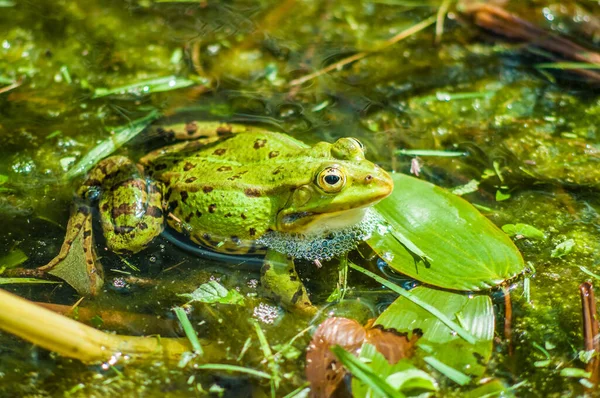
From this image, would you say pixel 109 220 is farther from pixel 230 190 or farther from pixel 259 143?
pixel 259 143

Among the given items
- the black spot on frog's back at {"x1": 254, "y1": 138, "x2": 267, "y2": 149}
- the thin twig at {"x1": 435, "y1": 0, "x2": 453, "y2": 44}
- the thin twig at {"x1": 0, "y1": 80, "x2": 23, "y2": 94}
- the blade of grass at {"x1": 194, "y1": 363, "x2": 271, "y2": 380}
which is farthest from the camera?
the thin twig at {"x1": 435, "y1": 0, "x2": 453, "y2": 44}

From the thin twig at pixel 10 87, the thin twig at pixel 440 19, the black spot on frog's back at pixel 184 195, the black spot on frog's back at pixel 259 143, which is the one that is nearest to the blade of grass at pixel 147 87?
the thin twig at pixel 10 87

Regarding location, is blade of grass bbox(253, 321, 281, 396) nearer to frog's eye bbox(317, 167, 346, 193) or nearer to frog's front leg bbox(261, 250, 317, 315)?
frog's front leg bbox(261, 250, 317, 315)

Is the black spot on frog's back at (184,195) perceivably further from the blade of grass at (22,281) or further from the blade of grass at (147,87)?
the blade of grass at (147,87)

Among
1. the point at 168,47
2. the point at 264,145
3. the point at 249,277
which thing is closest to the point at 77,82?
the point at 168,47

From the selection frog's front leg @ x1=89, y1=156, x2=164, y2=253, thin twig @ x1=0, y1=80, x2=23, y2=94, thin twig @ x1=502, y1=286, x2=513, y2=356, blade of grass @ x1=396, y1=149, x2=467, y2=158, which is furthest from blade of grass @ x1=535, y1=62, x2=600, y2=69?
thin twig @ x1=0, y1=80, x2=23, y2=94

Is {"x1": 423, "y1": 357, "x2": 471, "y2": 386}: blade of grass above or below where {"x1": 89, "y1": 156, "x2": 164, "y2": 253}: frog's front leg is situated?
below

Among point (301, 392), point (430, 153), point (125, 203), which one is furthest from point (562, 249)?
point (125, 203)
